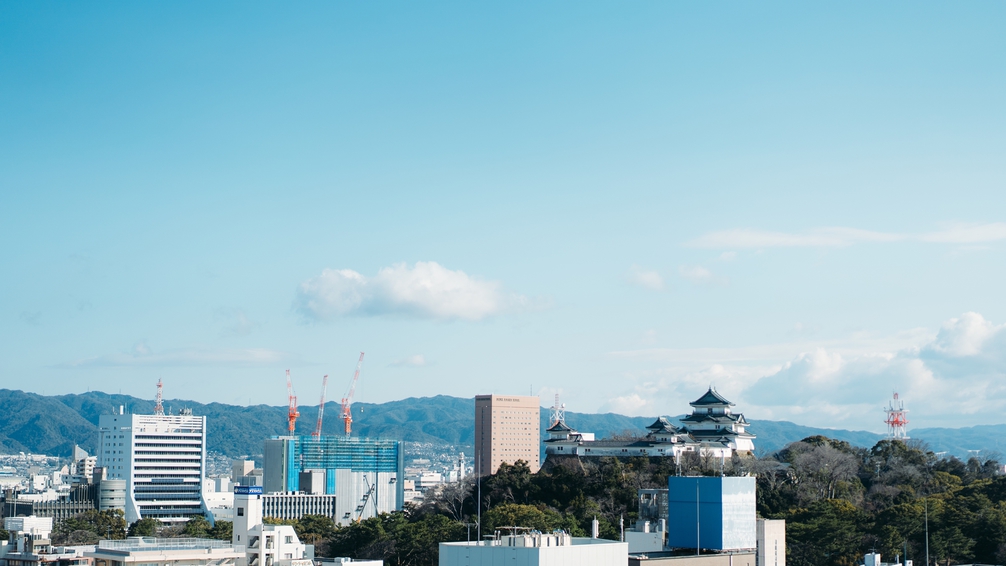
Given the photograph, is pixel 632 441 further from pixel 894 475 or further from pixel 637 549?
pixel 637 549

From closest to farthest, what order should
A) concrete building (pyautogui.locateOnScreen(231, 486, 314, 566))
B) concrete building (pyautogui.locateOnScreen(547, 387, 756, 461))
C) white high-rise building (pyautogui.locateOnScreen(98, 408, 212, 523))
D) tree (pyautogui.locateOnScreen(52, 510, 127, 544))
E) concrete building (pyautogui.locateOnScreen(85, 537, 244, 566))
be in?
concrete building (pyautogui.locateOnScreen(85, 537, 244, 566)), concrete building (pyautogui.locateOnScreen(231, 486, 314, 566)), tree (pyautogui.locateOnScreen(52, 510, 127, 544)), concrete building (pyautogui.locateOnScreen(547, 387, 756, 461)), white high-rise building (pyautogui.locateOnScreen(98, 408, 212, 523))

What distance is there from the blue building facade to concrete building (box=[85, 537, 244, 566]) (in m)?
24.9

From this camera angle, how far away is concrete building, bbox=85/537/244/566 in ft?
194

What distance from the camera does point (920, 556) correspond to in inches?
3366

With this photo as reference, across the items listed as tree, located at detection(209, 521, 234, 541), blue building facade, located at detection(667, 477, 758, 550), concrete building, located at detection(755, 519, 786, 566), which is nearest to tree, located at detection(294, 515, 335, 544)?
tree, located at detection(209, 521, 234, 541)

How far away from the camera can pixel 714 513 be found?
63.3 m

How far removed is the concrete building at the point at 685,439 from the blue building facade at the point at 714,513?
48.0 m

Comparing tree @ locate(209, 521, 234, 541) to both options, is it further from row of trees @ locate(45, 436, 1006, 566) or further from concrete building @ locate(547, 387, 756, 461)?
concrete building @ locate(547, 387, 756, 461)

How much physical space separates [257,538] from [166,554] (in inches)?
307

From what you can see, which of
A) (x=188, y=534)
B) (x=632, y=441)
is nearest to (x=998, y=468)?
(x=632, y=441)

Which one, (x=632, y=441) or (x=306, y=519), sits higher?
(x=632, y=441)

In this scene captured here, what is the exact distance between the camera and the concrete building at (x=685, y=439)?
11475 cm

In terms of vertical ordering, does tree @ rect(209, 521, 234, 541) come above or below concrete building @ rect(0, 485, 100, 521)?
above

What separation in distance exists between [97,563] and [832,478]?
7377cm
